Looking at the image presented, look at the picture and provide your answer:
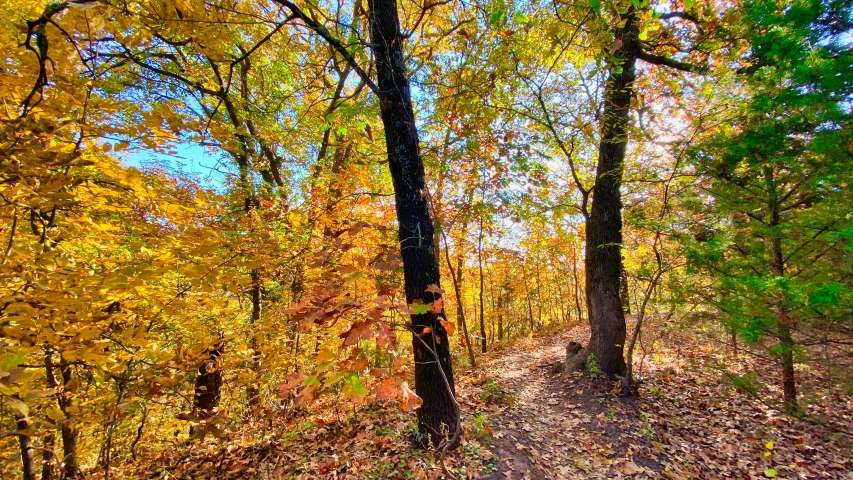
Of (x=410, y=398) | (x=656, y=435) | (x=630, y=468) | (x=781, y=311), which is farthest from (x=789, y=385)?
(x=410, y=398)

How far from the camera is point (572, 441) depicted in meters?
4.05

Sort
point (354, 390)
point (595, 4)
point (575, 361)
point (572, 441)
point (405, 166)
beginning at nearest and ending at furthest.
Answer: point (354, 390), point (595, 4), point (405, 166), point (572, 441), point (575, 361)

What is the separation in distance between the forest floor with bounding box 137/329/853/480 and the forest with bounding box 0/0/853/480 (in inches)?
1.6

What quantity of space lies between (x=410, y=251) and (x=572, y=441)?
348cm

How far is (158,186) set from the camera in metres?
2.66

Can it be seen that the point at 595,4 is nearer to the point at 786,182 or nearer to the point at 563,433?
the point at 786,182

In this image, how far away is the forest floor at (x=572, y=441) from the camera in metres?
3.38

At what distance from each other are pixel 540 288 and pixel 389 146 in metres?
16.9

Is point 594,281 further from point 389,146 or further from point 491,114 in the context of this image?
point 389,146

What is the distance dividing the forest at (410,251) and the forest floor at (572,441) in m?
0.04

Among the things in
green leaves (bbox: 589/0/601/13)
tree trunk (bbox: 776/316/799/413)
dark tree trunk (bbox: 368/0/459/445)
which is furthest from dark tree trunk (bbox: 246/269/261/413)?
tree trunk (bbox: 776/316/799/413)

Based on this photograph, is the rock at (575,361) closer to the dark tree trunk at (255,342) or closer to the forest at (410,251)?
the forest at (410,251)

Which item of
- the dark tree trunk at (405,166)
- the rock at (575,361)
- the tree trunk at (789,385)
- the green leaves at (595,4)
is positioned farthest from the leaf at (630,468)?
the green leaves at (595,4)

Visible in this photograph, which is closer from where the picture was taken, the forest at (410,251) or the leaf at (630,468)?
the forest at (410,251)
